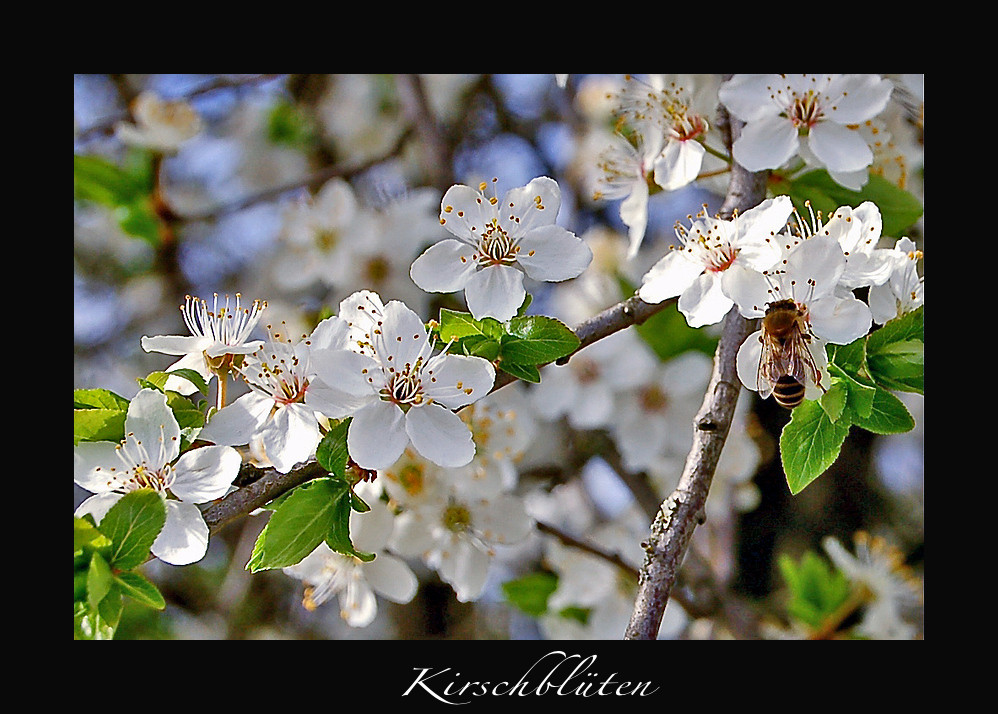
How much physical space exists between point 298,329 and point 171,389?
3.39 feet

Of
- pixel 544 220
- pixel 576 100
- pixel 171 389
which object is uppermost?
pixel 576 100

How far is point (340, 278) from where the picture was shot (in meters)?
2.01

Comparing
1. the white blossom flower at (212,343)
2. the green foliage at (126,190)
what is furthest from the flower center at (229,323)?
the green foliage at (126,190)

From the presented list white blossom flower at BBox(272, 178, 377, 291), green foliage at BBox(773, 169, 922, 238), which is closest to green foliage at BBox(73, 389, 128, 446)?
green foliage at BBox(773, 169, 922, 238)

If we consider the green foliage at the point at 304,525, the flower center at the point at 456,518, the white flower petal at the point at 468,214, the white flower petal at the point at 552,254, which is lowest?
the green foliage at the point at 304,525

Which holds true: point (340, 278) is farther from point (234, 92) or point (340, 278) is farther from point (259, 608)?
point (259, 608)

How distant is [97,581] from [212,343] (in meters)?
0.24

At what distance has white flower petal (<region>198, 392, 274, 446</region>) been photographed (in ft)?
2.81

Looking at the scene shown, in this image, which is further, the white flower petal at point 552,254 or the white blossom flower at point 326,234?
the white blossom flower at point 326,234

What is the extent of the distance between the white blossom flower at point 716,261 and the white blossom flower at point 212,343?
403mm

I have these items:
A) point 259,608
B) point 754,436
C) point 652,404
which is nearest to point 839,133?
point 652,404

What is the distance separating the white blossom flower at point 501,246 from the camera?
90 centimetres

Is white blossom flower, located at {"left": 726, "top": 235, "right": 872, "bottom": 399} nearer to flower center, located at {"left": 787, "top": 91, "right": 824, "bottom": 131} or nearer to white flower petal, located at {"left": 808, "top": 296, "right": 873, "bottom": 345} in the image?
white flower petal, located at {"left": 808, "top": 296, "right": 873, "bottom": 345}

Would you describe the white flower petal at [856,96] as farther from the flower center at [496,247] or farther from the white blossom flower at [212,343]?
the white blossom flower at [212,343]
